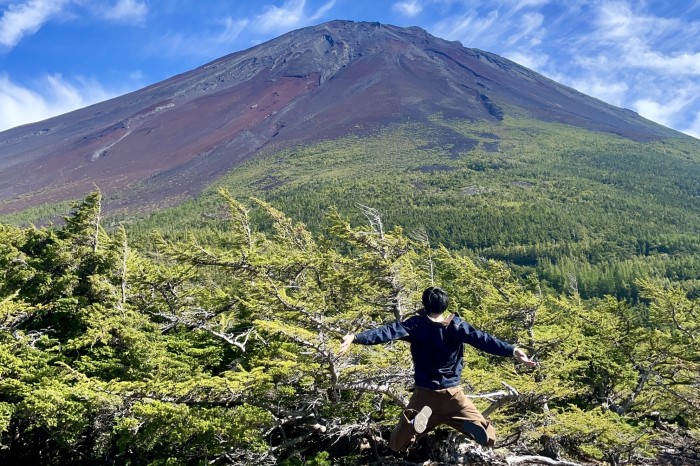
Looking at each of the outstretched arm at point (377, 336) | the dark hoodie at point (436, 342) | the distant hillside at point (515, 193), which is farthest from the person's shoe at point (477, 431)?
the distant hillside at point (515, 193)

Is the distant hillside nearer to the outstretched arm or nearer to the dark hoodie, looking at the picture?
the dark hoodie

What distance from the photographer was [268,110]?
144875mm

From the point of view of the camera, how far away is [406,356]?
7480mm

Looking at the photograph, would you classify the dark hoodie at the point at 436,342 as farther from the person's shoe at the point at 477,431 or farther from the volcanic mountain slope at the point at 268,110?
the volcanic mountain slope at the point at 268,110

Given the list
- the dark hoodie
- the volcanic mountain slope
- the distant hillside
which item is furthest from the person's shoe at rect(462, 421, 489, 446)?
the volcanic mountain slope

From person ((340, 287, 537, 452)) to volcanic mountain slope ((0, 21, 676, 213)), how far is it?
94287 mm

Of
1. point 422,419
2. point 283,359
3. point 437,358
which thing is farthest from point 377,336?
point 283,359

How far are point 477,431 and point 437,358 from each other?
80cm

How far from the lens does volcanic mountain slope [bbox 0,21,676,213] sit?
4562 inches

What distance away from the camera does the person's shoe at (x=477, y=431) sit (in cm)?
446

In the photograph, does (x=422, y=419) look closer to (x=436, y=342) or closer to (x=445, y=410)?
(x=445, y=410)

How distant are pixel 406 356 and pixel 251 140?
4985 inches

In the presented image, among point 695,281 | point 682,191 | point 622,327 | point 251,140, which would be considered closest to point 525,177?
point 682,191

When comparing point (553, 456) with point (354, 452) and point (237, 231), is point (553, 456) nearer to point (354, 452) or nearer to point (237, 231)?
point (354, 452)
